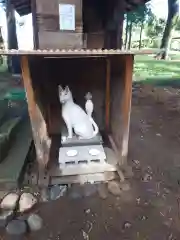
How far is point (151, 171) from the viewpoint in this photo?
3152 millimetres

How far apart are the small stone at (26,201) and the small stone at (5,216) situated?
13cm

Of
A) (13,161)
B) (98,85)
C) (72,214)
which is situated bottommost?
(72,214)

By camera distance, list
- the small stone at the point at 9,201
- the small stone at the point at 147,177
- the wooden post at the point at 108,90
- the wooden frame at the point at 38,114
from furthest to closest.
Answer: the wooden post at the point at 108,90 → the small stone at the point at 147,177 → the wooden frame at the point at 38,114 → the small stone at the point at 9,201

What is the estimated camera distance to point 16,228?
7.12ft

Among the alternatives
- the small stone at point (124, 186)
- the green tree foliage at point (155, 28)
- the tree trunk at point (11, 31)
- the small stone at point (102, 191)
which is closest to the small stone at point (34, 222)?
the small stone at point (102, 191)

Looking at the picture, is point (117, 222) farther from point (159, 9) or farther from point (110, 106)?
point (159, 9)

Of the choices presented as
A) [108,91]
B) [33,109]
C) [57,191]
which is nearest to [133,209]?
[57,191]

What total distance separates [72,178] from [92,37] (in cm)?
279

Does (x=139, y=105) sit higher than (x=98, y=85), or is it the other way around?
(x=98, y=85)

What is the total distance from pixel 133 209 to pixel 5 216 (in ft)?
4.11

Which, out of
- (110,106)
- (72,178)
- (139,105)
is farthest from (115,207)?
(139,105)

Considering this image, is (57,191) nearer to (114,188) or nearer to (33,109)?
(114,188)

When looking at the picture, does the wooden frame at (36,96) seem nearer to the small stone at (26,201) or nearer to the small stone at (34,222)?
the small stone at (26,201)

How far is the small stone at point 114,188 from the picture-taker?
269 cm
